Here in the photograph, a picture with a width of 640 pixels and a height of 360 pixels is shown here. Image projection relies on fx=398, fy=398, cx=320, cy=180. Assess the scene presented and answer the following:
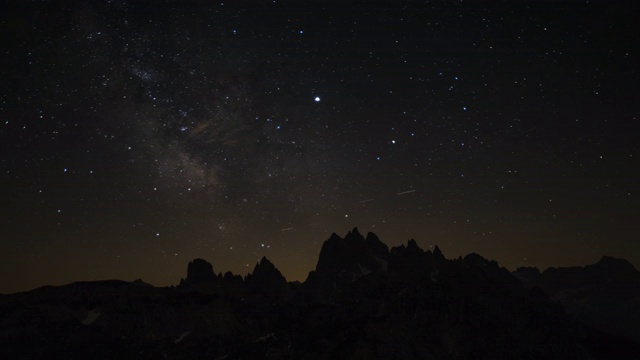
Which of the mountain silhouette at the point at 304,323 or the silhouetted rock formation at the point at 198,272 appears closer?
the mountain silhouette at the point at 304,323

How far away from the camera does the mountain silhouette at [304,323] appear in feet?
316

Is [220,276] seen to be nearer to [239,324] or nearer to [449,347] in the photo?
[239,324]

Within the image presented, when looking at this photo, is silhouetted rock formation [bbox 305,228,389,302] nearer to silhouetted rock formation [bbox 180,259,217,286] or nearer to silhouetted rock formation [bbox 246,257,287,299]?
silhouetted rock formation [bbox 246,257,287,299]

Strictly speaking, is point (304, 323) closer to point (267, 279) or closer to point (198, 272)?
point (267, 279)

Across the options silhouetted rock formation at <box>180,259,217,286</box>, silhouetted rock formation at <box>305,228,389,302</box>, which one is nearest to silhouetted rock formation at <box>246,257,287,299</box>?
silhouetted rock formation at <box>180,259,217,286</box>

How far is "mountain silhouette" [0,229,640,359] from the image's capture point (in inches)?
3789

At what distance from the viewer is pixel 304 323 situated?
363 ft

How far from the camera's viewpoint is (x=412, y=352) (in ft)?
310

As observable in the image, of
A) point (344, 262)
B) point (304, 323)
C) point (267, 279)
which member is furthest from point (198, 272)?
point (304, 323)

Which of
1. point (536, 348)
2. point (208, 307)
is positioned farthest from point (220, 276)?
point (536, 348)

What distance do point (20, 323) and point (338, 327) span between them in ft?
274

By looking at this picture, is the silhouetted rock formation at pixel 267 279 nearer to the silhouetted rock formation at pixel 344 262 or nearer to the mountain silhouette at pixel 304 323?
the mountain silhouette at pixel 304 323

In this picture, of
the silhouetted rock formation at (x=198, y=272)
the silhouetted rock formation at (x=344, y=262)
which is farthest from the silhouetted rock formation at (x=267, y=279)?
the silhouetted rock formation at (x=344, y=262)

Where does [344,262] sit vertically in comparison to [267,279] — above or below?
above
